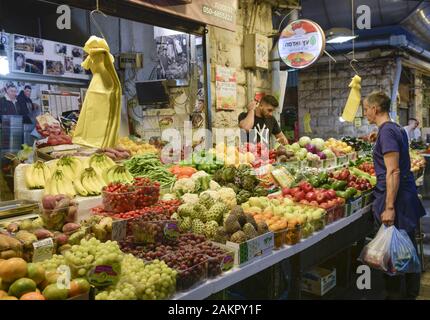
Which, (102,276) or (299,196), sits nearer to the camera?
(102,276)

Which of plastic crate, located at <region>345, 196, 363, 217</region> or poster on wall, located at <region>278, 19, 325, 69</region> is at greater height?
poster on wall, located at <region>278, 19, 325, 69</region>

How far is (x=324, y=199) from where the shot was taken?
4.19 m

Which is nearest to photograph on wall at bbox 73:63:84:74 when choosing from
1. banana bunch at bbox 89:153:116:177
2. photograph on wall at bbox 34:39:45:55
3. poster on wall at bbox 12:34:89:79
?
poster on wall at bbox 12:34:89:79

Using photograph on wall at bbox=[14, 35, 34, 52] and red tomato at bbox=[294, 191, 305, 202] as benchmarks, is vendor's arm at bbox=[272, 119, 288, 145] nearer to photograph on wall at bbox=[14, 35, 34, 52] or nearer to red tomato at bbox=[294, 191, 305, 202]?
red tomato at bbox=[294, 191, 305, 202]

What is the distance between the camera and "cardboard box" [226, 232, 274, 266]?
2792 mm

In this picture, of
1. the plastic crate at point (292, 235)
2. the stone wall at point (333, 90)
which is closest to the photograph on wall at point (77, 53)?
the plastic crate at point (292, 235)

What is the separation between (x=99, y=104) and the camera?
132 inches

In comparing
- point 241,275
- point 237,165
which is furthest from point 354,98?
point 241,275

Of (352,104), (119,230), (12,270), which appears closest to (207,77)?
(352,104)

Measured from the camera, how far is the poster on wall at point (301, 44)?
22.0ft

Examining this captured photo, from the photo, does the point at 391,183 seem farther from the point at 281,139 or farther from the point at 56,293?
the point at 56,293

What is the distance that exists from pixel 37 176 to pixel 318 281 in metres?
2.96

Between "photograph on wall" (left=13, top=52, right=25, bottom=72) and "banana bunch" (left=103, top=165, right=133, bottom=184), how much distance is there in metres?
3.74

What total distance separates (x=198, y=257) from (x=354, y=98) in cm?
526
